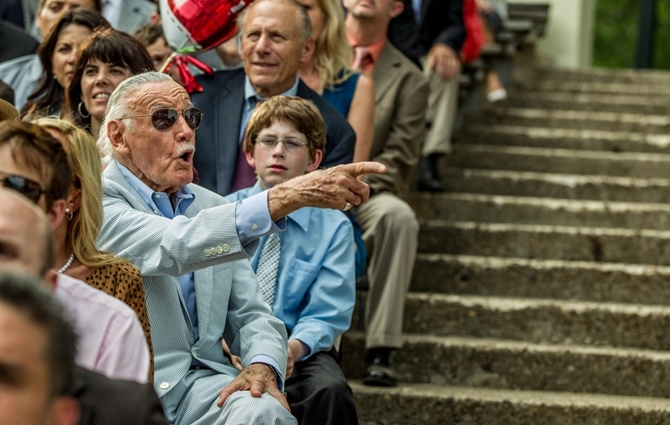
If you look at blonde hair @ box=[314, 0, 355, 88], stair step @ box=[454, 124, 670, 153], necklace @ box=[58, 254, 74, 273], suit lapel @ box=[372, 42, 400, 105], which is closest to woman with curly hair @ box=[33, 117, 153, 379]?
necklace @ box=[58, 254, 74, 273]

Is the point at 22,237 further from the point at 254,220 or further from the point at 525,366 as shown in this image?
the point at 525,366

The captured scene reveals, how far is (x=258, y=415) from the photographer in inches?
121

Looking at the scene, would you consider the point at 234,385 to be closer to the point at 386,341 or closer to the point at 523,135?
the point at 386,341

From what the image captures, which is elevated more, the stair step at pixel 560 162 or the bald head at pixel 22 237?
the bald head at pixel 22 237

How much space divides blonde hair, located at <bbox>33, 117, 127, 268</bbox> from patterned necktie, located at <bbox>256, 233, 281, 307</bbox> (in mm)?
1064

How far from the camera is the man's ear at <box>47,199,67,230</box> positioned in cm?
256

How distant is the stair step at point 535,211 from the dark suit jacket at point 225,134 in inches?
71.2

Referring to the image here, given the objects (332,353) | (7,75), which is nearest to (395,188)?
(332,353)

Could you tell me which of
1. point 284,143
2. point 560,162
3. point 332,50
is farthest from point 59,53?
point 560,162

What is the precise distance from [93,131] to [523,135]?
4079 millimetres

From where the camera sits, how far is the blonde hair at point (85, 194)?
2.84 m

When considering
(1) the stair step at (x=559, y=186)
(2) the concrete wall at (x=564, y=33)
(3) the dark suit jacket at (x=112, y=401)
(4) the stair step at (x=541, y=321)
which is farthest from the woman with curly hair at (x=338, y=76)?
(2) the concrete wall at (x=564, y=33)

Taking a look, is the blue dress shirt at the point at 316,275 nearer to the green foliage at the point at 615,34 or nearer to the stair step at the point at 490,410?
the stair step at the point at 490,410

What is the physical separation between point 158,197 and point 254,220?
52cm
